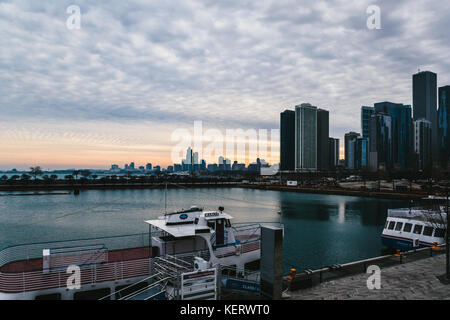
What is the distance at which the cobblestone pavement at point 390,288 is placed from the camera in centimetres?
1345

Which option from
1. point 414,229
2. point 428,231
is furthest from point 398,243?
point 428,231

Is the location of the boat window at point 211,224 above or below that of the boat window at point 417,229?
above

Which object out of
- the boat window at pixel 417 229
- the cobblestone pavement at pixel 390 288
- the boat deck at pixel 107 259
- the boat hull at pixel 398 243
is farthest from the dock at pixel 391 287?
the boat hull at pixel 398 243

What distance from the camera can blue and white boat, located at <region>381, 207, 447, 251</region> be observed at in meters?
27.5

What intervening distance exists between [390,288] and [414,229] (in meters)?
18.4

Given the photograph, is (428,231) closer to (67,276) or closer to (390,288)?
(390,288)

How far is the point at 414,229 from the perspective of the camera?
29594mm

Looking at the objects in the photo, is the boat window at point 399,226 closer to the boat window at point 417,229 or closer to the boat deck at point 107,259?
the boat window at point 417,229

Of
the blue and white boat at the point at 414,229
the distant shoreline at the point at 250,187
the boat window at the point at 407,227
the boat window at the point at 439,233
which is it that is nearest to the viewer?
the boat window at the point at 439,233

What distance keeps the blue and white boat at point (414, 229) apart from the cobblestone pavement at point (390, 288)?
11.6 metres

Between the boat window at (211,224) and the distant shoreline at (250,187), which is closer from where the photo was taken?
the boat window at (211,224)

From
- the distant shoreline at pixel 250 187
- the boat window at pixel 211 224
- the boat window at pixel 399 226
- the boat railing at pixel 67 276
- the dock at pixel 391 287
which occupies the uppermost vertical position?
the boat window at pixel 211 224
